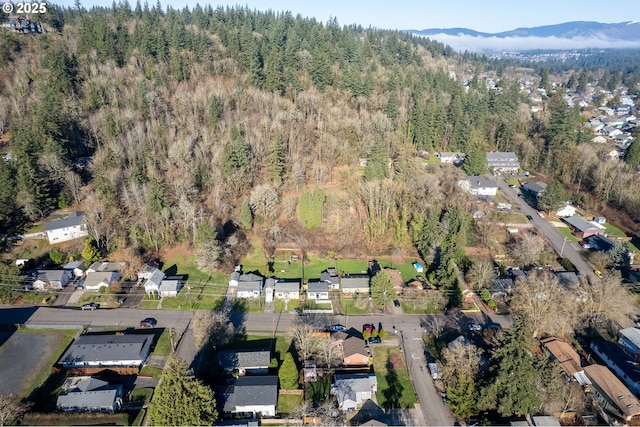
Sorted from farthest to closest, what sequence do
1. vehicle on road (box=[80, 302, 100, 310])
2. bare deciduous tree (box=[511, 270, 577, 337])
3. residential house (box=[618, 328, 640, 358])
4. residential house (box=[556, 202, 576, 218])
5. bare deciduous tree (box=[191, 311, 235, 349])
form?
residential house (box=[556, 202, 576, 218]), vehicle on road (box=[80, 302, 100, 310]), bare deciduous tree (box=[511, 270, 577, 337]), residential house (box=[618, 328, 640, 358]), bare deciduous tree (box=[191, 311, 235, 349])

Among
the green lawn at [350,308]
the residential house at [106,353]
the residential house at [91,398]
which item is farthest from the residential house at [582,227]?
the residential house at [91,398]

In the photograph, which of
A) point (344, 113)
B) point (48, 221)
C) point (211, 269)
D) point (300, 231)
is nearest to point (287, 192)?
point (300, 231)

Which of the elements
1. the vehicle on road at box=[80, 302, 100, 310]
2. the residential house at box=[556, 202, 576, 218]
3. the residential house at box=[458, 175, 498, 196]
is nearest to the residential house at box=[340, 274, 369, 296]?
the vehicle on road at box=[80, 302, 100, 310]

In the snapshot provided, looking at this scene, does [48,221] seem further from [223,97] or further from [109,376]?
[223,97]

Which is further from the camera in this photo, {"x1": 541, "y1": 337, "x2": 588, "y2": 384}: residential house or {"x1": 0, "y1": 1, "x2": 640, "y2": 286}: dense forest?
{"x1": 0, "y1": 1, "x2": 640, "y2": 286}: dense forest

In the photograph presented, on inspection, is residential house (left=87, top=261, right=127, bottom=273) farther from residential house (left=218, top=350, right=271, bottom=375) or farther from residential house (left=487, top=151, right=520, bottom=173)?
residential house (left=487, top=151, right=520, bottom=173)

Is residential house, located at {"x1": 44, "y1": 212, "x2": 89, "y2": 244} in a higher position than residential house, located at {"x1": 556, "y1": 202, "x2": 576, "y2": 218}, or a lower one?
lower

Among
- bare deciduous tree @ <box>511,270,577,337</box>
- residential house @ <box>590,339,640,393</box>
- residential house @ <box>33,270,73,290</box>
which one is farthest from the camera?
residential house @ <box>33,270,73,290</box>
